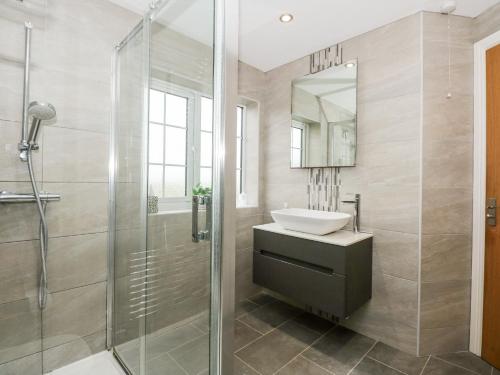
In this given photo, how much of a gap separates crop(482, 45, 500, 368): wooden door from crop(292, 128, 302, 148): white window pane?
1.31m

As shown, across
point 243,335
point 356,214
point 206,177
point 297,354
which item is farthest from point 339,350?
point 206,177

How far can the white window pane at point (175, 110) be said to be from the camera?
1140mm

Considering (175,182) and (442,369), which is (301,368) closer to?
(442,369)

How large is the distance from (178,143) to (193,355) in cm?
90

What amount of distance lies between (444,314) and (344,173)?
118 centimetres

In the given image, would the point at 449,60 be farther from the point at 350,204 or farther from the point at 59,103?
the point at 59,103

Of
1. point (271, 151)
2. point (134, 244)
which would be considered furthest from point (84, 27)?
point (271, 151)

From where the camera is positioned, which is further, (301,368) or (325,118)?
(325,118)

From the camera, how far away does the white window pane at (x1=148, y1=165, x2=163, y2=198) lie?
125 centimetres

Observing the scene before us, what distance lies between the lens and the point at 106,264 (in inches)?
64.7

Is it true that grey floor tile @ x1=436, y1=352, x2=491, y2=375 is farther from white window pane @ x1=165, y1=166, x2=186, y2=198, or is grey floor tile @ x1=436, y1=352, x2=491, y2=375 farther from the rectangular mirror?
white window pane @ x1=165, y1=166, x2=186, y2=198

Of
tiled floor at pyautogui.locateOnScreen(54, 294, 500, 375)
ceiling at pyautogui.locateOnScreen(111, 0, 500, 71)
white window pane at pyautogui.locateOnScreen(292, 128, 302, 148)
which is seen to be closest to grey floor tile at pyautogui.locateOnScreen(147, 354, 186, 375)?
tiled floor at pyautogui.locateOnScreen(54, 294, 500, 375)

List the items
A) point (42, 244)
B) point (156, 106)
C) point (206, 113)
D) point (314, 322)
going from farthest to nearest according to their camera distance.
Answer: point (314, 322) < point (42, 244) < point (156, 106) < point (206, 113)

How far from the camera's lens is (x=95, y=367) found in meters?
1.52
